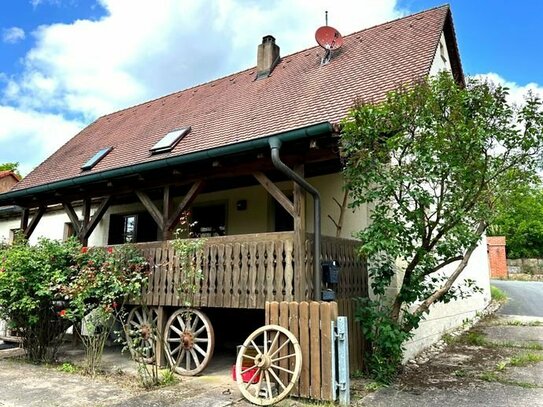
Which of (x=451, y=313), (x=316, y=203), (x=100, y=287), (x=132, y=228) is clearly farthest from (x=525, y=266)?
(x=100, y=287)

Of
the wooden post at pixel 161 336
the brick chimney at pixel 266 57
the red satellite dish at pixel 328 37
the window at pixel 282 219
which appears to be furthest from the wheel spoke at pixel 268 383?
the brick chimney at pixel 266 57

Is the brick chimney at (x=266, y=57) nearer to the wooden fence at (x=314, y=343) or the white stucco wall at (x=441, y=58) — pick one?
the white stucco wall at (x=441, y=58)

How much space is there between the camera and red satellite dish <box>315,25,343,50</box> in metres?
9.77

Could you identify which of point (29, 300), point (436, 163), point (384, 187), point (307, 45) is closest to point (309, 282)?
point (384, 187)

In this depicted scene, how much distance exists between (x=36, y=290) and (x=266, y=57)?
7.78 meters

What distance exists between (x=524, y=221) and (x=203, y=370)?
37.7 meters

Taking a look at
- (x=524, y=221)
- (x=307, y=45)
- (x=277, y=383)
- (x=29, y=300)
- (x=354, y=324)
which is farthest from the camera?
(x=524, y=221)

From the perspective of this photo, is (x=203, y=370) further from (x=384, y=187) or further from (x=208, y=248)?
(x=384, y=187)

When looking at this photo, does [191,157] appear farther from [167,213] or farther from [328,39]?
[328,39]

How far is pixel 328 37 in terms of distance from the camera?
9.87 meters

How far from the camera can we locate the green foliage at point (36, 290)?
257 inches

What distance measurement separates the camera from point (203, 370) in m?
6.02

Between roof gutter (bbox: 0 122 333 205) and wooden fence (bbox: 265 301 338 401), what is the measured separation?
198 cm

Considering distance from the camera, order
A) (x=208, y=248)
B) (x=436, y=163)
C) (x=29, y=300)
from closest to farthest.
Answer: (x=436, y=163)
(x=208, y=248)
(x=29, y=300)
